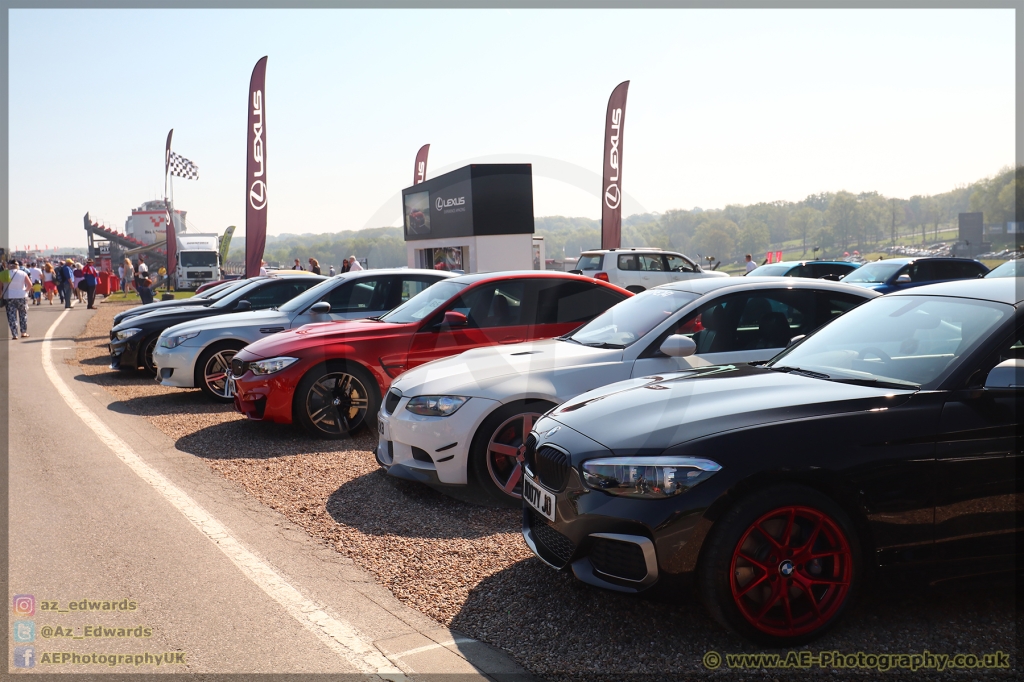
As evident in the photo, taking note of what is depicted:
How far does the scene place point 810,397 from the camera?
137 inches

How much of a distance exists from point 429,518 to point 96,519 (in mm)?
2243

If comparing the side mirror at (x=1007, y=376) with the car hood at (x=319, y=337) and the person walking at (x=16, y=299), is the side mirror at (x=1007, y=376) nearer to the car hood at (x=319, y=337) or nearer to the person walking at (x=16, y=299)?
the car hood at (x=319, y=337)

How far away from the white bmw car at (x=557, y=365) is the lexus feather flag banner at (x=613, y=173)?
1778cm

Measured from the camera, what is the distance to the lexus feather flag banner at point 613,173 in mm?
23766

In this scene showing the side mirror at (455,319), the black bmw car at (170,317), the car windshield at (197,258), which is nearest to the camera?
the side mirror at (455,319)

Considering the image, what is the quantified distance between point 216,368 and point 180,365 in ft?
1.39

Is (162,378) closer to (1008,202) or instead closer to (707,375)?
(707,375)

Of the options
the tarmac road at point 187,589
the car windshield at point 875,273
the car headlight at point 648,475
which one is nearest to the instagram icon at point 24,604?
the tarmac road at point 187,589

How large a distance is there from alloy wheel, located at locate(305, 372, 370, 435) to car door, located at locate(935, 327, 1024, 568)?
531 cm

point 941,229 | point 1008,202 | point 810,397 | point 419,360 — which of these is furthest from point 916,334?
point 941,229

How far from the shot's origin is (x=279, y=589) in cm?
398

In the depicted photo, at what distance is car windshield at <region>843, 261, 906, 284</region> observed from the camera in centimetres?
1720

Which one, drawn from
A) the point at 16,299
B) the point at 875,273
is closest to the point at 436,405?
the point at 875,273

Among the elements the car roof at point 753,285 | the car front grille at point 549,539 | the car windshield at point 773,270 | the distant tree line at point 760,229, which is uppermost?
the distant tree line at point 760,229
